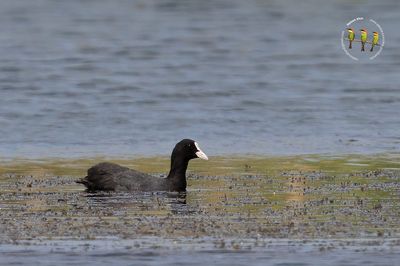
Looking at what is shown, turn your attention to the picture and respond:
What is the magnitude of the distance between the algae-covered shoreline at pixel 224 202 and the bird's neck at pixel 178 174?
0.23 m

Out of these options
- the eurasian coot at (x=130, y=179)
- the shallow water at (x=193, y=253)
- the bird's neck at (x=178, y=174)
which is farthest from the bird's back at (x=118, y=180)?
the shallow water at (x=193, y=253)

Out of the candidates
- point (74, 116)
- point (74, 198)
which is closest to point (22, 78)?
point (74, 116)

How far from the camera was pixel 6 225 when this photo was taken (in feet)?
52.2

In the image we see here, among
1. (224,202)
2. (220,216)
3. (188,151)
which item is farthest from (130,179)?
(220,216)

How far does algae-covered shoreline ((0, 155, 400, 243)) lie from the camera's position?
15469 millimetres

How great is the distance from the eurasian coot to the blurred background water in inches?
134

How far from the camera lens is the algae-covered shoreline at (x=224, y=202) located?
1547 cm

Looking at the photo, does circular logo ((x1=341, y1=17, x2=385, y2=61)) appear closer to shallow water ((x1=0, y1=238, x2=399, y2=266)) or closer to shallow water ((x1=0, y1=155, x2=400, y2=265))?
shallow water ((x1=0, y1=155, x2=400, y2=265))

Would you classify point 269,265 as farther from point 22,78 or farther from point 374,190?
point 22,78

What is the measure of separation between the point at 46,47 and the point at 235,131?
46.7 ft

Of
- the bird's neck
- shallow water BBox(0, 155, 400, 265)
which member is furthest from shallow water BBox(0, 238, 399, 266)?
the bird's neck

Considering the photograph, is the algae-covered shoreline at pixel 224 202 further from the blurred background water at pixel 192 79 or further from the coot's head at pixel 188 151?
the blurred background water at pixel 192 79

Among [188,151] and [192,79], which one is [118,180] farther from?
[192,79]

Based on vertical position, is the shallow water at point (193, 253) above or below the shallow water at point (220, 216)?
below
